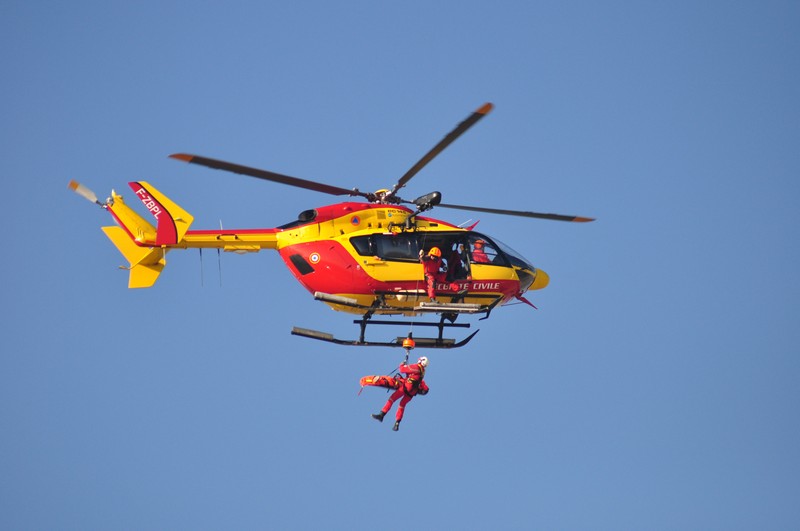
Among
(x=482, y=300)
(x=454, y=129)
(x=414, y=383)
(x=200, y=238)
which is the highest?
(x=454, y=129)

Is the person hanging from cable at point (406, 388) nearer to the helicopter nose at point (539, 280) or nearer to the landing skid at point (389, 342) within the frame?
the landing skid at point (389, 342)

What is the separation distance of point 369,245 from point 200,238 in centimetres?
240

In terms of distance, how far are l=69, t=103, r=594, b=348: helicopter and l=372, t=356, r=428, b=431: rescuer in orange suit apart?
506 mm

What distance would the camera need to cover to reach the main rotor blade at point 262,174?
1356 centimetres

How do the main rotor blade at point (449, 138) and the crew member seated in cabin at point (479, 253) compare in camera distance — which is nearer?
the main rotor blade at point (449, 138)

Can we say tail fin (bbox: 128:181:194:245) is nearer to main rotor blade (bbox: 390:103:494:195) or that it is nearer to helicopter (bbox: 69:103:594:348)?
helicopter (bbox: 69:103:594:348)

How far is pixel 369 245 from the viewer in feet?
52.4

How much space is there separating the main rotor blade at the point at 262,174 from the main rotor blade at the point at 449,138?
0.96m

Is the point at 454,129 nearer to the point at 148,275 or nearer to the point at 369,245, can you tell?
the point at 369,245

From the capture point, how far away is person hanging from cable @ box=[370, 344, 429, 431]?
15883 mm

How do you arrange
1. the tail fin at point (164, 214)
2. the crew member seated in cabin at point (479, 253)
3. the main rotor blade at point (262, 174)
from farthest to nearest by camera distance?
the crew member seated in cabin at point (479, 253)
the tail fin at point (164, 214)
the main rotor blade at point (262, 174)

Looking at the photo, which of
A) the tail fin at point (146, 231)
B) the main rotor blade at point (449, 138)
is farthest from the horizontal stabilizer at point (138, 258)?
the main rotor blade at point (449, 138)

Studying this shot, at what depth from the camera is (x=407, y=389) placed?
15.8 meters

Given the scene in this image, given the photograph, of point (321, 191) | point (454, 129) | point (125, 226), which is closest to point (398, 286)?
point (321, 191)
